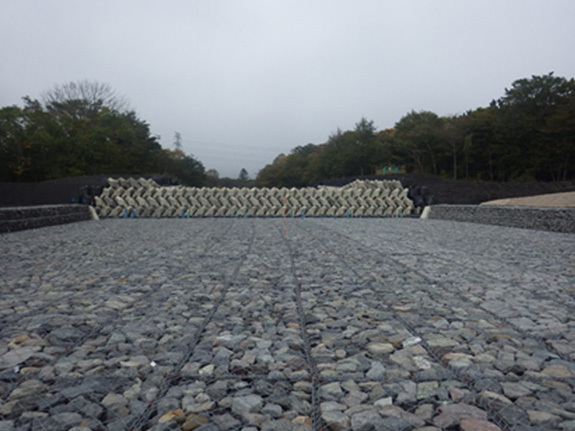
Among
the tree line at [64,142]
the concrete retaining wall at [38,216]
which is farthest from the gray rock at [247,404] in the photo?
the tree line at [64,142]

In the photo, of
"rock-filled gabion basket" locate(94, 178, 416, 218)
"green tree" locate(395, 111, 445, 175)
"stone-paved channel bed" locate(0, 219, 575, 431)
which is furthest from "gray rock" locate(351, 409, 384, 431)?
"green tree" locate(395, 111, 445, 175)

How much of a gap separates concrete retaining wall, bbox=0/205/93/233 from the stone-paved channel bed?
17.4 ft

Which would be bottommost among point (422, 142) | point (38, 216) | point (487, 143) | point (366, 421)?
point (366, 421)

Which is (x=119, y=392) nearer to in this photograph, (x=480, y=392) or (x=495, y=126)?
(x=480, y=392)

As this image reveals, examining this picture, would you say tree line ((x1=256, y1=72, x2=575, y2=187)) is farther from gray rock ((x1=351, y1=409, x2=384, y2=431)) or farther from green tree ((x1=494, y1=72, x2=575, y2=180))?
gray rock ((x1=351, y1=409, x2=384, y2=431))

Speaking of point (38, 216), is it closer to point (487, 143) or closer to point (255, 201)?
point (255, 201)

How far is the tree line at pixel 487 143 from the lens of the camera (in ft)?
117

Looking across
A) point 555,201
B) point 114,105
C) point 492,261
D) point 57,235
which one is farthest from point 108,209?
point 114,105

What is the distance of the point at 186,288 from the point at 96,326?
1208 millimetres

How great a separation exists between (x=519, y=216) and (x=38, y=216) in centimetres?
1414

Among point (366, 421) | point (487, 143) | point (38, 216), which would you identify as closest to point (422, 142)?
point (487, 143)

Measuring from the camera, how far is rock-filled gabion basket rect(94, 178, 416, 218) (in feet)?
52.4

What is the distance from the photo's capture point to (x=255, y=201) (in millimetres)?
16625

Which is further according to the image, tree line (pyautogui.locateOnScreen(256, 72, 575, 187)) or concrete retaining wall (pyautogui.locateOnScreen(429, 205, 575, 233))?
tree line (pyautogui.locateOnScreen(256, 72, 575, 187))
